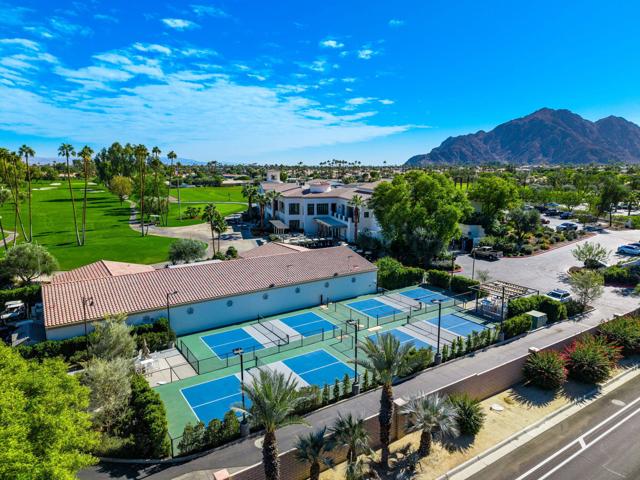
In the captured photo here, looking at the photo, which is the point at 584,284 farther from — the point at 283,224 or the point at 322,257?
the point at 283,224

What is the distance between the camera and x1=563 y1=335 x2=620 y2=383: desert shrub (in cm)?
2419

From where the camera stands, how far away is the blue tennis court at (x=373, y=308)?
117 ft

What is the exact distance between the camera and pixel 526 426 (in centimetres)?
2020

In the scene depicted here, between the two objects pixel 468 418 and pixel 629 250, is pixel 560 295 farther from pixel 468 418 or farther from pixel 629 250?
pixel 629 250

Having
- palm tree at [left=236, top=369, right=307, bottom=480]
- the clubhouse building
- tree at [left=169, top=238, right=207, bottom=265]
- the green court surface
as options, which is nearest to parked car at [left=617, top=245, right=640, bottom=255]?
the green court surface

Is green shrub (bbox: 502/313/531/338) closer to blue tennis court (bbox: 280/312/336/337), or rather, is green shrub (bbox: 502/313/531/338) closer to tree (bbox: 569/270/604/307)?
tree (bbox: 569/270/604/307)

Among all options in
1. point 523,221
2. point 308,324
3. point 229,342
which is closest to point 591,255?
point 523,221

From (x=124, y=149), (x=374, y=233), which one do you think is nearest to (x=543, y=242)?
(x=374, y=233)

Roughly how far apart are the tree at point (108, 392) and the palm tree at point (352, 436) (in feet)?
34.2

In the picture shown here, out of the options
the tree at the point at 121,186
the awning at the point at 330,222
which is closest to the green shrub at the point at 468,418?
the awning at the point at 330,222

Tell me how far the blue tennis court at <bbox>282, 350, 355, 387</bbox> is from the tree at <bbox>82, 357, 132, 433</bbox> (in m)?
10.6

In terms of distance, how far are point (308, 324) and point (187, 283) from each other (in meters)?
10.8

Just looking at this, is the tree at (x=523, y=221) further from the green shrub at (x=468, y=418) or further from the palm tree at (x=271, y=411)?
the palm tree at (x=271, y=411)

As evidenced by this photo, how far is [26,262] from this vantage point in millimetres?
39906
